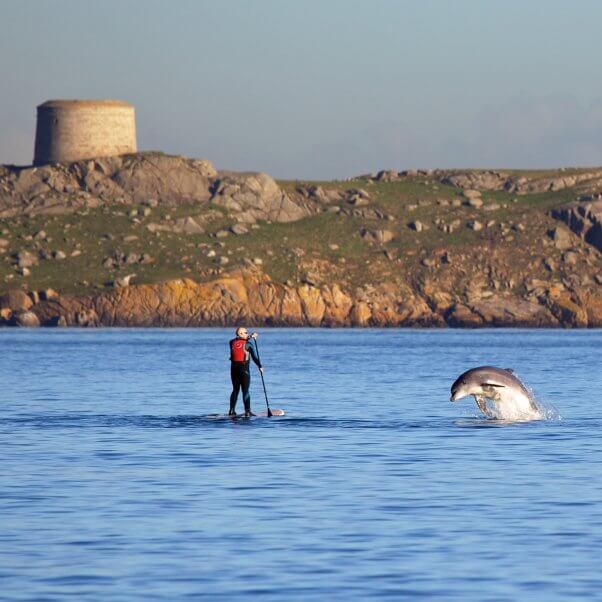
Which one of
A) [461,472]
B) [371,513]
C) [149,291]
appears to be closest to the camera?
[371,513]

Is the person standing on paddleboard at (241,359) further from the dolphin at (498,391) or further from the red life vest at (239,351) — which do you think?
the dolphin at (498,391)

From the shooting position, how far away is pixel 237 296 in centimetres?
19625

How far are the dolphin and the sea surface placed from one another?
652 millimetres

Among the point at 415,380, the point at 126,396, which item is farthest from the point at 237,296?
the point at 126,396

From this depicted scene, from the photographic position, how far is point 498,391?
40250 millimetres

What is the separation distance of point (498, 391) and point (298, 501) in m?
15.6

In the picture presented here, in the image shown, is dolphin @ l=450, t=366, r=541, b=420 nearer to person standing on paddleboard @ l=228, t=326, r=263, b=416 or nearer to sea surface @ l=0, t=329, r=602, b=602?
sea surface @ l=0, t=329, r=602, b=602

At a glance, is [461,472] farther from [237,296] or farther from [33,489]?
[237,296]

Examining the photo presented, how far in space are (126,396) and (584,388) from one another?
16749mm

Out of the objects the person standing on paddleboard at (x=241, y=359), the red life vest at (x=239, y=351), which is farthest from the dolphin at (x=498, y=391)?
the red life vest at (x=239, y=351)

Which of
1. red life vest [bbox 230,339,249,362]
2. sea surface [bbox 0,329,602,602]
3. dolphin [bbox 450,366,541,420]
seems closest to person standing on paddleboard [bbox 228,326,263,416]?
red life vest [bbox 230,339,249,362]

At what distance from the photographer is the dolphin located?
3900 centimetres

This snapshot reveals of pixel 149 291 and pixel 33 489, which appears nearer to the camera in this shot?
pixel 33 489

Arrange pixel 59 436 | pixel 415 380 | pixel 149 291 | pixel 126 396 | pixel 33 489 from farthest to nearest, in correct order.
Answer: pixel 149 291, pixel 415 380, pixel 126 396, pixel 59 436, pixel 33 489
